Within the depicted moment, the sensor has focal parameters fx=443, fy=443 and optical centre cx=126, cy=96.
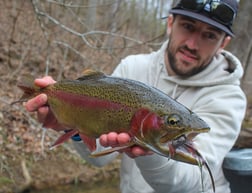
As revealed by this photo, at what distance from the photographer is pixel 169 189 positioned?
8.69 ft

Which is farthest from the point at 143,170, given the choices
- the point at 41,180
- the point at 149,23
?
the point at 149,23

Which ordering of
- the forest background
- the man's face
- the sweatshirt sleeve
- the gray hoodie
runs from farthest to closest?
the forest background, the man's face, the gray hoodie, the sweatshirt sleeve

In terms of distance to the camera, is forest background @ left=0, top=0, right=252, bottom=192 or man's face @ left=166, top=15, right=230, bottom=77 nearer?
man's face @ left=166, top=15, right=230, bottom=77

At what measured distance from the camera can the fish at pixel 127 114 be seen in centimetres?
171

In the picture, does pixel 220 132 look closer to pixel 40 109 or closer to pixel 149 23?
pixel 40 109

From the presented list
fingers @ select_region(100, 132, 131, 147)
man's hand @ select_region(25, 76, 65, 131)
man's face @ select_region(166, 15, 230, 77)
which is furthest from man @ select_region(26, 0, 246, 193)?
fingers @ select_region(100, 132, 131, 147)

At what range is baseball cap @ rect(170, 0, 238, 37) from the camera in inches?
117

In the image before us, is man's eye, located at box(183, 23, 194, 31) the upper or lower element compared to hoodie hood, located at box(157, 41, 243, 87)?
upper

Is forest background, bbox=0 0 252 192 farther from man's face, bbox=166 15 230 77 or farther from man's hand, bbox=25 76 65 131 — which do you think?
man's hand, bbox=25 76 65 131

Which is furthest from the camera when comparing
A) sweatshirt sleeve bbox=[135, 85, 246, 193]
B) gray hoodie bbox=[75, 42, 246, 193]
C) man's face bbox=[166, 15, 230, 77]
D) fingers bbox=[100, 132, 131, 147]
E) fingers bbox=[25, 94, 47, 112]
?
man's face bbox=[166, 15, 230, 77]

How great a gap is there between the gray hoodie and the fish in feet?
2.03

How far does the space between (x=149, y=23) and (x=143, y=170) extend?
13.9 m

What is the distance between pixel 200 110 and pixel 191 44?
1.50ft

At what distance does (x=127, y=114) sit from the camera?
182cm
